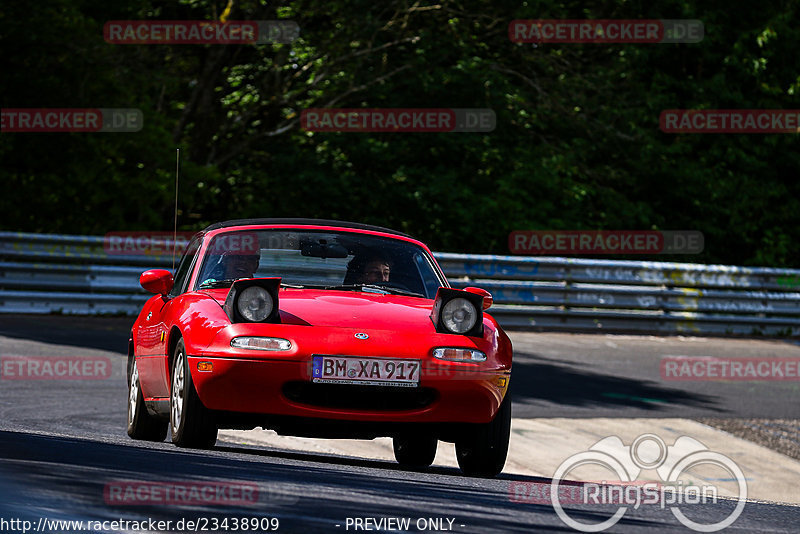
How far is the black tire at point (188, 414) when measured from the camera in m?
7.10

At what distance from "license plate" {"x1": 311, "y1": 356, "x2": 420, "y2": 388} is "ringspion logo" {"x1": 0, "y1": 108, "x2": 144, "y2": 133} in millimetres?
15510

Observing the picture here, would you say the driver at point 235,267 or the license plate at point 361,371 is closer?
the license plate at point 361,371

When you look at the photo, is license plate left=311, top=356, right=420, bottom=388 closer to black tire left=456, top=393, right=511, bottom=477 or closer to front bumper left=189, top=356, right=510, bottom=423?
front bumper left=189, top=356, right=510, bottom=423

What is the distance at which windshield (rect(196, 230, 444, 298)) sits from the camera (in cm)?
791

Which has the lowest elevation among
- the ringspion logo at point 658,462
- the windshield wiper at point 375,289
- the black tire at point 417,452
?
the ringspion logo at point 658,462

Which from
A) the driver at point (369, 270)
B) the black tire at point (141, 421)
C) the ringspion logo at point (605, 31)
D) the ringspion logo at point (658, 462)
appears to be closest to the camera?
the driver at point (369, 270)

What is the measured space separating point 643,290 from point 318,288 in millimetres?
14924

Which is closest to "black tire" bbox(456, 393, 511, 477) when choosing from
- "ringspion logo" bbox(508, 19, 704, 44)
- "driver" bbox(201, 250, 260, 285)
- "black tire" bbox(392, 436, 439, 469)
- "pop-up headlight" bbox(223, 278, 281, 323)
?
"black tire" bbox(392, 436, 439, 469)

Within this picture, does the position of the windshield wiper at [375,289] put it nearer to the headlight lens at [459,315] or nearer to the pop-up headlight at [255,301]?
the headlight lens at [459,315]

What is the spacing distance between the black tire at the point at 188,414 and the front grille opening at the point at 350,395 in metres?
0.48

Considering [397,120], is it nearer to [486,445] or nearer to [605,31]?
[605,31]

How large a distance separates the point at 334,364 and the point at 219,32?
19300mm

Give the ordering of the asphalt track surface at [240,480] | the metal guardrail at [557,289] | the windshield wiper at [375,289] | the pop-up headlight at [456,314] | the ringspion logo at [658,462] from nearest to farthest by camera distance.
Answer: the asphalt track surface at [240,480] → the pop-up headlight at [456,314] → the windshield wiper at [375,289] → the ringspion logo at [658,462] → the metal guardrail at [557,289]

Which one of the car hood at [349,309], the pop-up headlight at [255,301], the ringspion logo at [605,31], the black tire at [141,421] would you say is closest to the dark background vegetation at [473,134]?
the ringspion logo at [605,31]
